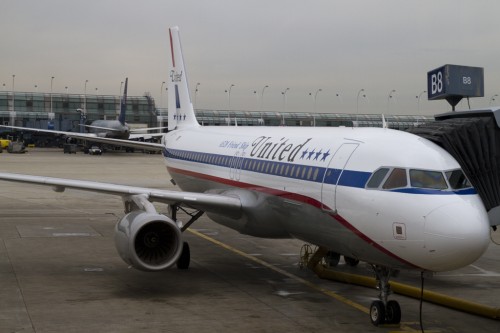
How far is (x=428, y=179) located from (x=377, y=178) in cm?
89

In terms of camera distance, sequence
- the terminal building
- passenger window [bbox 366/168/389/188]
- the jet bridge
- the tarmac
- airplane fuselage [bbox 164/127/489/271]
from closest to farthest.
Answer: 1. airplane fuselage [bbox 164/127/489/271]
2. passenger window [bbox 366/168/389/188]
3. the tarmac
4. the jet bridge
5. the terminal building

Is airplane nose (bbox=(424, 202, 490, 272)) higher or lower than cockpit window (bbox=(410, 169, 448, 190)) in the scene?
lower

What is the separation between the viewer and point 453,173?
1161 cm

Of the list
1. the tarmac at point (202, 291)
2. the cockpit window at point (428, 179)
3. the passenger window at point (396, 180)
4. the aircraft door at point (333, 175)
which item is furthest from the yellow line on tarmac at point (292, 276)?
the cockpit window at point (428, 179)

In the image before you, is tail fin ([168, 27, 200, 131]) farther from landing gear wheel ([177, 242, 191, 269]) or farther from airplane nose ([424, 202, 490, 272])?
airplane nose ([424, 202, 490, 272])

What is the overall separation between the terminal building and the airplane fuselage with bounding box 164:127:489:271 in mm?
103913

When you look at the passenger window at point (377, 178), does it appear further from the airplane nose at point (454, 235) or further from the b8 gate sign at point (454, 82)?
the b8 gate sign at point (454, 82)

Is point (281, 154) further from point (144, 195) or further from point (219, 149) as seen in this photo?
point (219, 149)

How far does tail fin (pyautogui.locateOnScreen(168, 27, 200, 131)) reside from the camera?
27625mm

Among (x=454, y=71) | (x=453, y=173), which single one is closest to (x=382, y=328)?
(x=453, y=173)

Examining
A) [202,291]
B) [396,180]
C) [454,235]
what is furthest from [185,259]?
[454,235]

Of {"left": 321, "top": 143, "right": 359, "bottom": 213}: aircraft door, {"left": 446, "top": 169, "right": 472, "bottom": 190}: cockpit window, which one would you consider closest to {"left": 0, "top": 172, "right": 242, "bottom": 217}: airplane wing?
{"left": 321, "top": 143, "right": 359, "bottom": 213}: aircraft door

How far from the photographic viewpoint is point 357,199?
11.9 m

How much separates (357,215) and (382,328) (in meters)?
2.10
